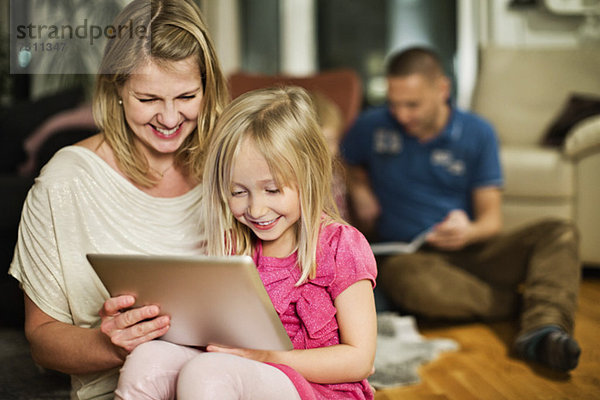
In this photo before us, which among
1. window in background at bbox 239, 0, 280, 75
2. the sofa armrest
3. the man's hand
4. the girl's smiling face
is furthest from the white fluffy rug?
window in background at bbox 239, 0, 280, 75

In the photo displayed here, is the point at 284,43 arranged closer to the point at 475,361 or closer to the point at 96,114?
the point at 475,361

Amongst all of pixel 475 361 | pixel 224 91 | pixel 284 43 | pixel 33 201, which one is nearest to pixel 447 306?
pixel 475 361

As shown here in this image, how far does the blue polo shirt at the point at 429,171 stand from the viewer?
7.89 feet

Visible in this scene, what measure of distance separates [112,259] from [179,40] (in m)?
0.45

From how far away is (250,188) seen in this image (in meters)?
1.05

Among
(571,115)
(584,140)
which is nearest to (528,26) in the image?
(571,115)

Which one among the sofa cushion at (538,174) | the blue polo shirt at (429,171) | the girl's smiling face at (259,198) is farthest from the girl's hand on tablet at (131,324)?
the sofa cushion at (538,174)

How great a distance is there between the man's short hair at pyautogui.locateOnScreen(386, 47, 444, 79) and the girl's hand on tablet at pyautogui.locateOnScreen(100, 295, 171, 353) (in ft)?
5.55

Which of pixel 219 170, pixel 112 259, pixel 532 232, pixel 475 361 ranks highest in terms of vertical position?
pixel 219 170

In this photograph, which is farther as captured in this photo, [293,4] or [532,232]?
[293,4]

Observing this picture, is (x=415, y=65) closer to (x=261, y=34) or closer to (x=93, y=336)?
(x=93, y=336)

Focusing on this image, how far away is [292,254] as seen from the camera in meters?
1.12

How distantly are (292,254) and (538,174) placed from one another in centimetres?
204

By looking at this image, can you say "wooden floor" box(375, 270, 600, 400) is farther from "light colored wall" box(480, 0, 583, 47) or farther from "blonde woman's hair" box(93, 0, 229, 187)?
"light colored wall" box(480, 0, 583, 47)
